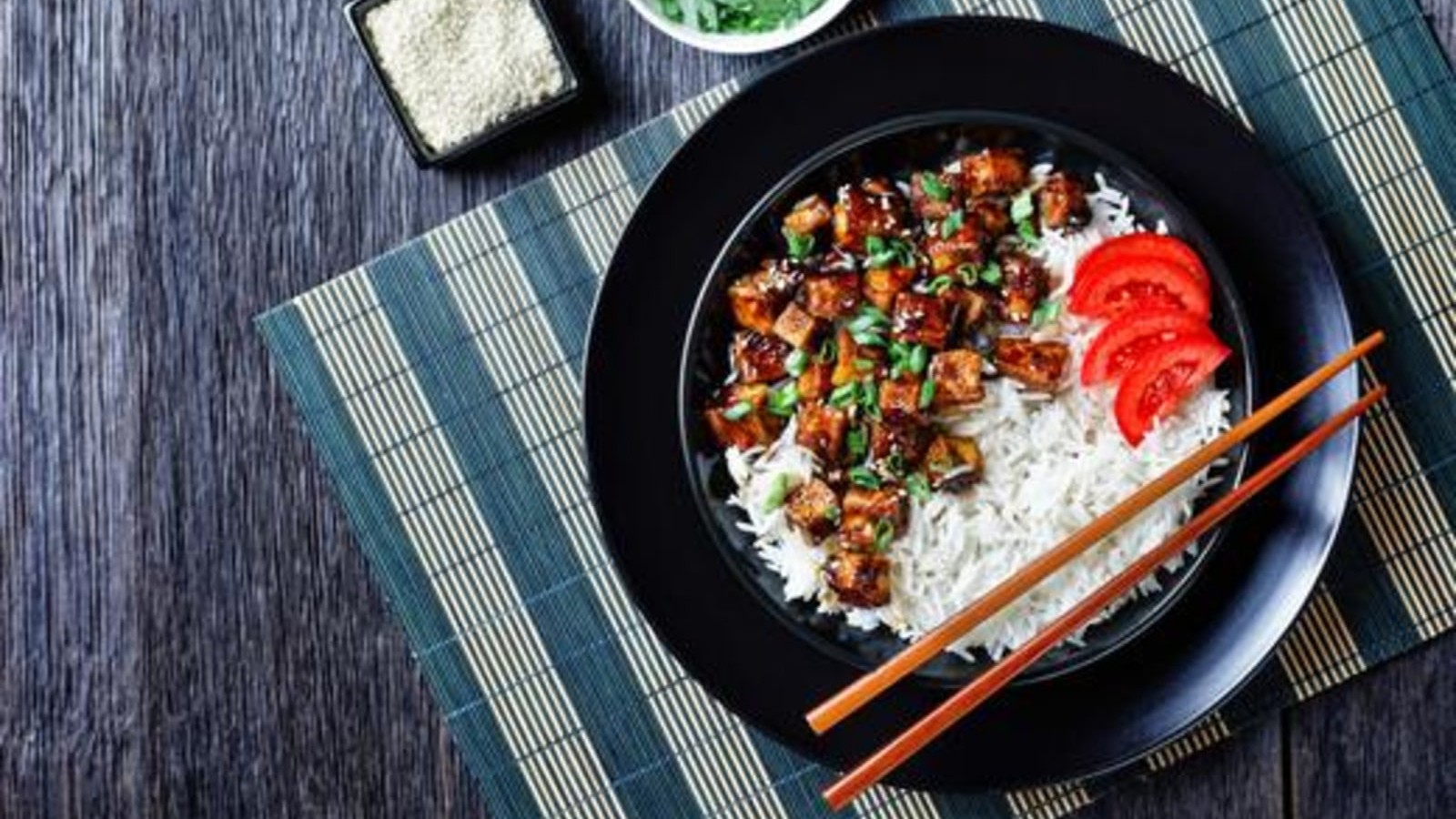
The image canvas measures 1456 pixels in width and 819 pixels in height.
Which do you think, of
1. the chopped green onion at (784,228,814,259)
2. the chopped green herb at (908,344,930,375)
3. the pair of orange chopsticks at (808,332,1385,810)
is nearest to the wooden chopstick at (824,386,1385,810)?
the pair of orange chopsticks at (808,332,1385,810)

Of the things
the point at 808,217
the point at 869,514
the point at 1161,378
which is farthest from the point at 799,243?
the point at 1161,378

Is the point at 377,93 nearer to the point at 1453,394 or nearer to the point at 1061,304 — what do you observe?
the point at 1061,304

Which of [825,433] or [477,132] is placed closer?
[825,433]

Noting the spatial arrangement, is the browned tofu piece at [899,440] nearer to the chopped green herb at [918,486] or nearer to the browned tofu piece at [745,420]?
the chopped green herb at [918,486]

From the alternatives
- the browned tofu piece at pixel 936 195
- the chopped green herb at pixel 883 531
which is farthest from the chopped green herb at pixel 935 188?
the chopped green herb at pixel 883 531

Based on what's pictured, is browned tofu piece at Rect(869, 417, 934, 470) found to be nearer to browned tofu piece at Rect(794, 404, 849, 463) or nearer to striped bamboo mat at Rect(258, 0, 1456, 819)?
browned tofu piece at Rect(794, 404, 849, 463)

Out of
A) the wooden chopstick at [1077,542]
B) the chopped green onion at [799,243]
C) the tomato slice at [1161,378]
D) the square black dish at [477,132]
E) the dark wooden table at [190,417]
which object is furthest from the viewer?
the dark wooden table at [190,417]

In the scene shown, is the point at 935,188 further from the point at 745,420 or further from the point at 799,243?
the point at 745,420
